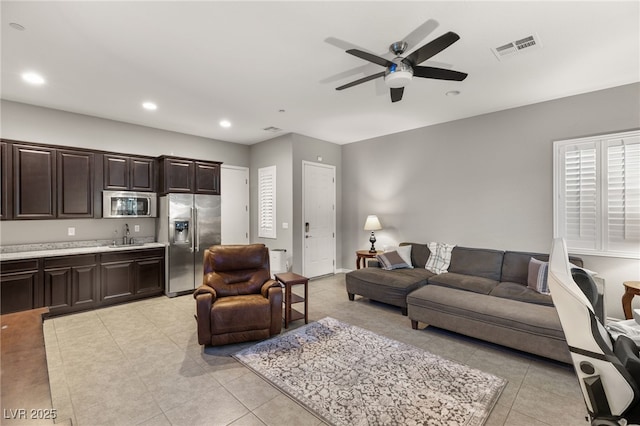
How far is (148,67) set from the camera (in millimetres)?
3025

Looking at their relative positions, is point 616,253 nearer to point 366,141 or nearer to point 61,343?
point 366,141

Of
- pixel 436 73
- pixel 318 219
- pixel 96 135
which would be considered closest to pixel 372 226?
pixel 318 219

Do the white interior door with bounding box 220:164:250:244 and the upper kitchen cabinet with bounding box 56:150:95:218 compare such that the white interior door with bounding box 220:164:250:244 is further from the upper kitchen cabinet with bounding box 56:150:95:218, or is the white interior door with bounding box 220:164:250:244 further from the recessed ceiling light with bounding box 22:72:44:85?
the recessed ceiling light with bounding box 22:72:44:85

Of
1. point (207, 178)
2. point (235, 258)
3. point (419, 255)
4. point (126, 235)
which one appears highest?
point (207, 178)

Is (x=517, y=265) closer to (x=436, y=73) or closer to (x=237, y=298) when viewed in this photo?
(x=436, y=73)

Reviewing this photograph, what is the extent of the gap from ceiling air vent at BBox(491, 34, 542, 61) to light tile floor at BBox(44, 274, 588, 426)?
295cm

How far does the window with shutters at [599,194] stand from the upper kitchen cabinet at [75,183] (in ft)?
22.1

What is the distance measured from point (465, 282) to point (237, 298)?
2927mm

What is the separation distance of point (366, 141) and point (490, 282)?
3553mm

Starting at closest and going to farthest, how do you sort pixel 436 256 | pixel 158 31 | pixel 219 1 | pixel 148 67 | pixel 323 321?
1. pixel 219 1
2. pixel 158 31
3. pixel 148 67
4. pixel 323 321
5. pixel 436 256

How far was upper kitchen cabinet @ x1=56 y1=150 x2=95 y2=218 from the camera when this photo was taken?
420 centimetres

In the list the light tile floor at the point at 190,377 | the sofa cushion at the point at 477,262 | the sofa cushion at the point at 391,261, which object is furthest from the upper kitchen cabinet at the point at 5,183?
the sofa cushion at the point at 477,262

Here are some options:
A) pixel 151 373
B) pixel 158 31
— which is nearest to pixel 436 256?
pixel 151 373

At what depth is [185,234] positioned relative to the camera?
197 inches
